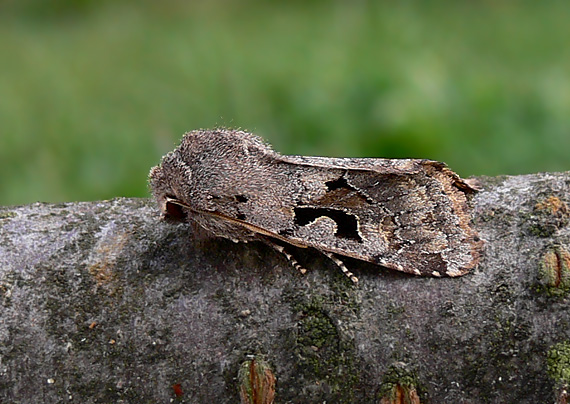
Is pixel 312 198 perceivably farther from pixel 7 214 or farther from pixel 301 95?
pixel 301 95

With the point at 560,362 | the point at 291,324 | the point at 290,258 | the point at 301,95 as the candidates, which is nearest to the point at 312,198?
the point at 290,258

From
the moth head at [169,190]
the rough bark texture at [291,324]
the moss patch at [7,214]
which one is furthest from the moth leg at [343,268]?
the moss patch at [7,214]

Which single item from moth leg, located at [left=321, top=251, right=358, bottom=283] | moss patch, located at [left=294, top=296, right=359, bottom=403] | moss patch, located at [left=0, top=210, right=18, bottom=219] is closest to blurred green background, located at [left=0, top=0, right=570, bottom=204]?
moss patch, located at [left=0, top=210, right=18, bottom=219]

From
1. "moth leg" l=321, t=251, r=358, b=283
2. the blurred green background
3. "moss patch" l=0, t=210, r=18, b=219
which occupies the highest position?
the blurred green background

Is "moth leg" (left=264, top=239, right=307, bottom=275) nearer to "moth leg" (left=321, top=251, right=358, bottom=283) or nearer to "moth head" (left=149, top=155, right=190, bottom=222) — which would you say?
"moth leg" (left=321, top=251, right=358, bottom=283)

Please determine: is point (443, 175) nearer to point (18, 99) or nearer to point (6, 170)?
point (6, 170)

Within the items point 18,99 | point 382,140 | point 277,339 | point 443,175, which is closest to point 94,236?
point 277,339
